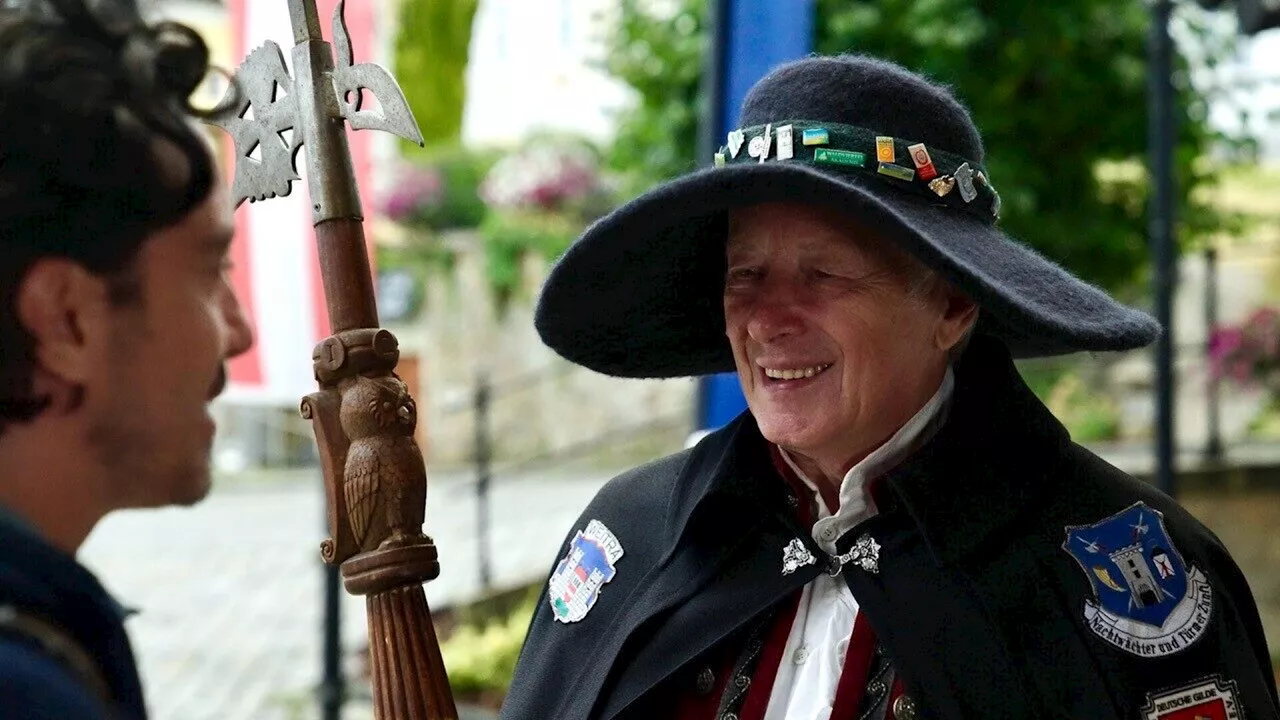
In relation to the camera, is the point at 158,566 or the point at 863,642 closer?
the point at 863,642

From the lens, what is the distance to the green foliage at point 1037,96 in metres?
6.96

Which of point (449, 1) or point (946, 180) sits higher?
A: point (449, 1)

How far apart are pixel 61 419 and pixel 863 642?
142cm

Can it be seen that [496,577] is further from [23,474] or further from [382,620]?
[23,474]

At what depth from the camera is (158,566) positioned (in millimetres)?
10211

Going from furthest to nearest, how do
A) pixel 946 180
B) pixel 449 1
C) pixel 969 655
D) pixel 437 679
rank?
pixel 449 1, pixel 946 180, pixel 969 655, pixel 437 679

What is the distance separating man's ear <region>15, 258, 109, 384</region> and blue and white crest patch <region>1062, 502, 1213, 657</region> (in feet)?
4.99

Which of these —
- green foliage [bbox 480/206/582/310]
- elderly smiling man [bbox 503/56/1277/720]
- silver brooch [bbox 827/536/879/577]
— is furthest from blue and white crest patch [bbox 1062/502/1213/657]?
green foliage [bbox 480/206/582/310]

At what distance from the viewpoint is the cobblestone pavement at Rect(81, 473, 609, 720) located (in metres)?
7.05

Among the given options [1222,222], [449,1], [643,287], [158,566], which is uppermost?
[449,1]

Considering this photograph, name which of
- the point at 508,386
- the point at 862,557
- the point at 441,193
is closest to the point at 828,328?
the point at 862,557

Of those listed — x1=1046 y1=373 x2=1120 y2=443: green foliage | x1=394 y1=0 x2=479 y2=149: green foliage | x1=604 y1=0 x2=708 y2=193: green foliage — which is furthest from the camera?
x1=394 y1=0 x2=479 y2=149: green foliage

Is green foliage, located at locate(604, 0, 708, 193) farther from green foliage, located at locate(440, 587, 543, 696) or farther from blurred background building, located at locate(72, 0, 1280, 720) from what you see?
green foliage, located at locate(440, 587, 543, 696)

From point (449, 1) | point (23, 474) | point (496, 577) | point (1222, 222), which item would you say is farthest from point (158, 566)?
point (449, 1)
